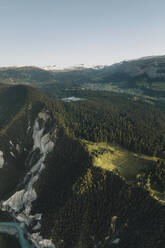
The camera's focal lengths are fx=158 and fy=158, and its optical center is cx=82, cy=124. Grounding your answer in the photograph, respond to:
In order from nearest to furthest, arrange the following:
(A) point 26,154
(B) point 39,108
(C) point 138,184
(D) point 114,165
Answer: (C) point 138,184 < (D) point 114,165 < (A) point 26,154 < (B) point 39,108

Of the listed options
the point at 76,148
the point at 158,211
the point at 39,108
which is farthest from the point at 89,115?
the point at 158,211

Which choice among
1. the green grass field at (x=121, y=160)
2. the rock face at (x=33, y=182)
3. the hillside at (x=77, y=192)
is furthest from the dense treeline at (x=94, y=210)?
the green grass field at (x=121, y=160)

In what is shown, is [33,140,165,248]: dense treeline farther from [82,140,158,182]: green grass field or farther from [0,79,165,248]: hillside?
[82,140,158,182]: green grass field

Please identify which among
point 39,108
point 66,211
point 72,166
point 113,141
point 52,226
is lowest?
point 52,226

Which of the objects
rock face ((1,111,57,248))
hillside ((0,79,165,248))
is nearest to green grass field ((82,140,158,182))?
hillside ((0,79,165,248))

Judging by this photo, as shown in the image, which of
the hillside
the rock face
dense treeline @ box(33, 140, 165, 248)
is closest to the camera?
dense treeline @ box(33, 140, 165, 248)

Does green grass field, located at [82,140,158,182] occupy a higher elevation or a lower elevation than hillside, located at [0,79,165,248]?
higher

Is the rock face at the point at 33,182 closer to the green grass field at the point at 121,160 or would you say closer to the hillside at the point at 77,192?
the hillside at the point at 77,192

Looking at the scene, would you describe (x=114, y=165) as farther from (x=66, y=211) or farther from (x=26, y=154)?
(x=26, y=154)
